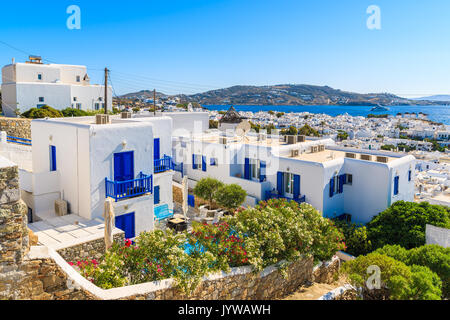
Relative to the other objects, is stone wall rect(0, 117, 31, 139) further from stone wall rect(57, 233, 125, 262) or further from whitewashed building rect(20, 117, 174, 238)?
stone wall rect(57, 233, 125, 262)

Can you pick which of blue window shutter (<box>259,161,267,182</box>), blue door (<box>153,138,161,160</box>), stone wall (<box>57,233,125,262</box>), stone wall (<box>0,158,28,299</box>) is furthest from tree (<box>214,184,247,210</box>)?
stone wall (<box>0,158,28,299</box>)

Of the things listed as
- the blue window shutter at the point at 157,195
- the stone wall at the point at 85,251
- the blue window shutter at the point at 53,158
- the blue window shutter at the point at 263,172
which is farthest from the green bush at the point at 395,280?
the blue window shutter at the point at 263,172

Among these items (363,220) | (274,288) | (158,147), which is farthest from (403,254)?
→ (158,147)

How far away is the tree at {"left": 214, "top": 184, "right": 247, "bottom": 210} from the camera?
1970 cm

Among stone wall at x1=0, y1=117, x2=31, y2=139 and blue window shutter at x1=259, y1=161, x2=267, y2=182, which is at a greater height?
stone wall at x1=0, y1=117, x2=31, y2=139

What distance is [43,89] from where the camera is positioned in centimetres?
4088

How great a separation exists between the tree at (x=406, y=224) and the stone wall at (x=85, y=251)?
11366 millimetres

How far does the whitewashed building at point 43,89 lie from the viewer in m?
39.1

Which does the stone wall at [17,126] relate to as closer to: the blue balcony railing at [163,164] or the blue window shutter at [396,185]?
the blue balcony railing at [163,164]

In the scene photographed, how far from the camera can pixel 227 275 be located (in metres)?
8.45

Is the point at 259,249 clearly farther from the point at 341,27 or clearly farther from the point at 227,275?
the point at 341,27

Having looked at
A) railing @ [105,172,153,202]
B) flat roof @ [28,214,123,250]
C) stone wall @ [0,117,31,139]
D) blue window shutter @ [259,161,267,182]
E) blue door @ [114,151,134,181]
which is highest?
stone wall @ [0,117,31,139]

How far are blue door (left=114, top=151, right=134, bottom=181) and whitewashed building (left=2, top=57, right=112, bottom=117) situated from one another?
99.5 feet

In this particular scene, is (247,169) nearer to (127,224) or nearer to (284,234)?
(127,224)
